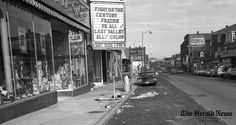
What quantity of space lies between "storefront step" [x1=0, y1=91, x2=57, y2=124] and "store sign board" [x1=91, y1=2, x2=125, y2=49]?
11.0ft

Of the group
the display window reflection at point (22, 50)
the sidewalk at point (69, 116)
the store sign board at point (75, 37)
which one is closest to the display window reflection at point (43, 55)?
the display window reflection at point (22, 50)

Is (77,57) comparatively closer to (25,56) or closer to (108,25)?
(108,25)

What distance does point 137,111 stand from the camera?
10539 millimetres

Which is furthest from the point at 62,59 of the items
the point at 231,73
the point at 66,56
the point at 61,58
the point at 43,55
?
the point at 231,73

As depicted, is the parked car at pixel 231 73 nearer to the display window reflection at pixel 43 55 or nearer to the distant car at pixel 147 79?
the distant car at pixel 147 79

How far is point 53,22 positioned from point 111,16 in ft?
10.7

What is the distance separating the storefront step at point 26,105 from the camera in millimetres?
8492

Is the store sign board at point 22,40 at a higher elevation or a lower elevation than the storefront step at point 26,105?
higher

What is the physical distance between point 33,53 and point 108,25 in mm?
4073

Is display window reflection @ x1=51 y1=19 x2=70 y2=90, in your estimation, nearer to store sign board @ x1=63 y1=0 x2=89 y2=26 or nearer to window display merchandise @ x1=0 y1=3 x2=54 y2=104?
store sign board @ x1=63 y1=0 x2=89 y2=26

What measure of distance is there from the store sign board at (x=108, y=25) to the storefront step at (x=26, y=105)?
11.0 feet

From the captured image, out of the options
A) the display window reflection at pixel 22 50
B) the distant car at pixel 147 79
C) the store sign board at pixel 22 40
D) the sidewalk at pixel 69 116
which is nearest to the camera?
the sidewalk at pixel 69 116

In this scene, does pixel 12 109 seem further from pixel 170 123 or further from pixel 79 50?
pixel 79 50
